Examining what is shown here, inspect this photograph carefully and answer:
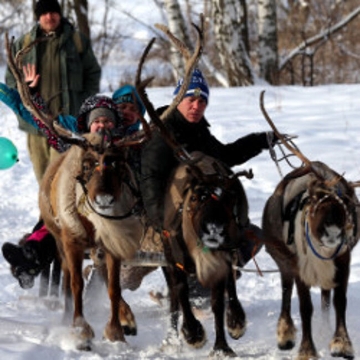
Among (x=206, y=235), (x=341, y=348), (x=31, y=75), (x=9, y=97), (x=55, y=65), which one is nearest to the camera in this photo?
(x=206, y=235)

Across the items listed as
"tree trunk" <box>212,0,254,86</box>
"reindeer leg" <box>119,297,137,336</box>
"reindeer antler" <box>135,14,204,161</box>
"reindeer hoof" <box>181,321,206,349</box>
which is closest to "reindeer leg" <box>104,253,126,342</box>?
"reindeer leg" <box>119,297,137,336</box>

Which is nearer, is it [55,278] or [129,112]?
[129,112]

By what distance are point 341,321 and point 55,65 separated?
11.6 ft

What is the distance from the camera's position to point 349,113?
411 inches

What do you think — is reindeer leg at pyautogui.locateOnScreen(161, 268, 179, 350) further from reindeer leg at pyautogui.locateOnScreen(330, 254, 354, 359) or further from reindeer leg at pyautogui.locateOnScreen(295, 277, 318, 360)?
reindeer leg at pyautogui.locateOnScreen(330, 254, 354, 359)

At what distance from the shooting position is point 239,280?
653 centimetres

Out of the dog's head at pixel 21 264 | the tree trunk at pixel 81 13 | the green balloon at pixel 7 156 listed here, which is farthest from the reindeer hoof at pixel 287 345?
the tree trunk at pixel 81 13

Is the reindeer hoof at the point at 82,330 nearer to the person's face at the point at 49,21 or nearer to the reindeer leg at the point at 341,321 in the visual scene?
the reindeer leg at the point at 341,321

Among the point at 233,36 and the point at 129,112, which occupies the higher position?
the point at 233,36

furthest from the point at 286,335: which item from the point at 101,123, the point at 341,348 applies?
the point at 101,123

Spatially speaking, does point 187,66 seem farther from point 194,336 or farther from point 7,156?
point 7,156

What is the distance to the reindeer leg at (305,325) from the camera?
4496 mm

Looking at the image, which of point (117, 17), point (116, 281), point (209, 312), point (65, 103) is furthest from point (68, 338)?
point (117, 17)

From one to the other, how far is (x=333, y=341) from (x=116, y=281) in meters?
1.43
